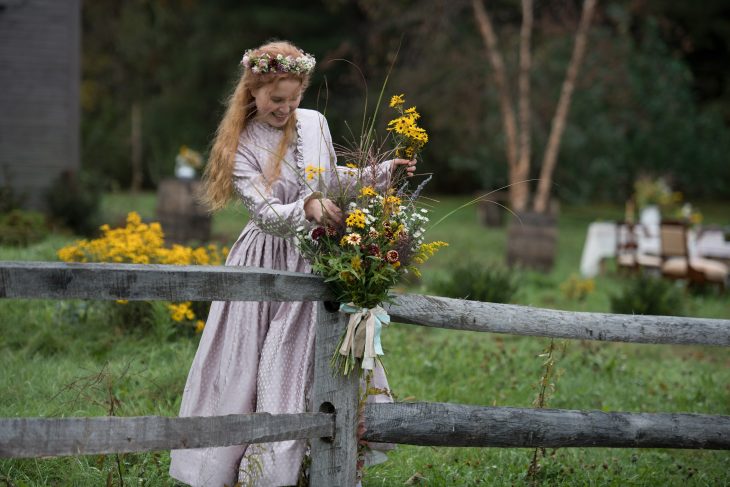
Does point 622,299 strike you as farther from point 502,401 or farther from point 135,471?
point 135,471

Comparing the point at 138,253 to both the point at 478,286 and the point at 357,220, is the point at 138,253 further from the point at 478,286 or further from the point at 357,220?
the point at 357,220

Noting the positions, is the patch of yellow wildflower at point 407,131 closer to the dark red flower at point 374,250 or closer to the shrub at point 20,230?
the dark red flower at point 374,250

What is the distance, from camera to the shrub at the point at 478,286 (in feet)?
25.5

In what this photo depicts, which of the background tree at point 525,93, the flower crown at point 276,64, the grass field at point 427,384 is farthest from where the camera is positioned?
the background tree at point 525,93

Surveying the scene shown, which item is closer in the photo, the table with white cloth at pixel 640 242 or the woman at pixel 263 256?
the woman at pixel 263 256

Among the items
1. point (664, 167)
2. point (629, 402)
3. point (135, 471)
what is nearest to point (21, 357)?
point (135, 471)

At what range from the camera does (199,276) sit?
117 inches

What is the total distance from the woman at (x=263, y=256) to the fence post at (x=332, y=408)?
5.3 inches

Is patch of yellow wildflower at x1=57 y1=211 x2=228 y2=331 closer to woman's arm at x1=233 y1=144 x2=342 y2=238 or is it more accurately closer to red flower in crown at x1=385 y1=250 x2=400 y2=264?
woman's arm at x1=233 y1=144 x2=342 y2=238

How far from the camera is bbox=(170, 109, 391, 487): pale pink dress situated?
3381 millimetres

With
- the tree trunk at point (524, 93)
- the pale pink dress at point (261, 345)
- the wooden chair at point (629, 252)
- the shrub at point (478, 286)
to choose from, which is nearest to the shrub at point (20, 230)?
the shrub at point (478, 286)

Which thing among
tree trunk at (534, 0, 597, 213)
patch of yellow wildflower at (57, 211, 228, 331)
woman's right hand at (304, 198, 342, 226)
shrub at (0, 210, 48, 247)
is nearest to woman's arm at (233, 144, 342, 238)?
woman's right hand at (304, 198, 342, 226)

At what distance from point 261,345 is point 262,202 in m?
0.58

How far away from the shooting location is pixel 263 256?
3633 millimetres
